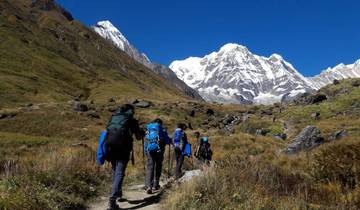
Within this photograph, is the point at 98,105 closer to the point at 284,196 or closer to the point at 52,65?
the point at 52,65

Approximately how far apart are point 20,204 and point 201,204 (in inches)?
114

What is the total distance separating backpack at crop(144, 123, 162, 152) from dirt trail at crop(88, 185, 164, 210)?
41.4 inches

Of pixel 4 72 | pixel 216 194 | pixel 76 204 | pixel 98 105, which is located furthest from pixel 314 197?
pixel 4 72

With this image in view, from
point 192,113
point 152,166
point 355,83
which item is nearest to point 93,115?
point 192,113

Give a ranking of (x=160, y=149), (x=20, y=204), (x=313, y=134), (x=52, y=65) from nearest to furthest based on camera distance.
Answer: (x=20, y=204) → (x=160, y=149) → (x=313, y=134) → (x=52, y=65)

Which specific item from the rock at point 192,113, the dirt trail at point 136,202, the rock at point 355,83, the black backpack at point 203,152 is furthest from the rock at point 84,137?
the rock at point 355,83

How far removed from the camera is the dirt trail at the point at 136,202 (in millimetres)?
8598

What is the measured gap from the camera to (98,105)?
8631 cm

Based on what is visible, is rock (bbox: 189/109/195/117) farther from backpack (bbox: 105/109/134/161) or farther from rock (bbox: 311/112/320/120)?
backpack (bbox: 105/109/134/161)

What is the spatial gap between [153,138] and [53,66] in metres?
135

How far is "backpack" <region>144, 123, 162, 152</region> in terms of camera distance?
9992 mm

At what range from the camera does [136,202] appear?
9086mm

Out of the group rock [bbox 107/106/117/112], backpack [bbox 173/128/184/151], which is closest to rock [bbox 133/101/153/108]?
rock [bbox 107/106/117/112]

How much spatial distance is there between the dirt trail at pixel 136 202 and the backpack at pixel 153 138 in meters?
1.05
